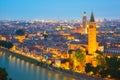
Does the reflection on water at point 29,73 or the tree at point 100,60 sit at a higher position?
the tree at point 100,60

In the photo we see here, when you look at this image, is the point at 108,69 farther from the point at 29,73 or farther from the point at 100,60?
the point at 29,73

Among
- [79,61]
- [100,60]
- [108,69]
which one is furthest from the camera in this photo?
[79,61]

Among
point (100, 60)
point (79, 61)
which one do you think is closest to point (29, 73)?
point (79, 61)

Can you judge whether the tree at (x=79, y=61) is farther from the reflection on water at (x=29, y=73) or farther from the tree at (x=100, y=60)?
the reflection on water at (x=29, y=73)

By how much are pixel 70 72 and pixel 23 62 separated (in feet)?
12.2

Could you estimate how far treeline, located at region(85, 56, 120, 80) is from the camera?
1232 centimetres

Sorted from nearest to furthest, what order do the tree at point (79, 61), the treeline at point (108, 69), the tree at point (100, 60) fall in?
the treeline at point (108, 69)
the tree at point (100, 60)
the tree at point (79, 61)

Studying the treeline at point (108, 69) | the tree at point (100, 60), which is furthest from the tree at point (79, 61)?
the treeline at point (108, 69)

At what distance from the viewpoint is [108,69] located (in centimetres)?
1264

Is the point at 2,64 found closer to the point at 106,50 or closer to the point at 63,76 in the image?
the point at 63,76

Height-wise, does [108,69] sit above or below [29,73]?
above

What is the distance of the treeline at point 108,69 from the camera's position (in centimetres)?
1232

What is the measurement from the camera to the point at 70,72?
13.9 metres

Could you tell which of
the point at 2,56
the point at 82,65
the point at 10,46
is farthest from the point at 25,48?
the point at 82,65
